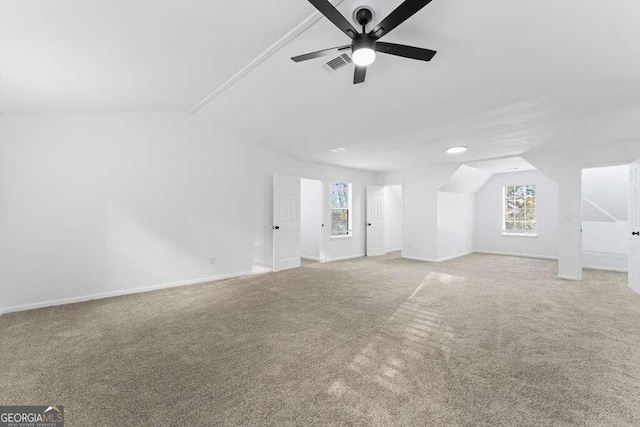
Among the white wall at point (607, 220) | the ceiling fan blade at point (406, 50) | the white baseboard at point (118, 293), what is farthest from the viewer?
the white wall at point (607, 220)

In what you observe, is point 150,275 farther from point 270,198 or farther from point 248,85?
point 248,85

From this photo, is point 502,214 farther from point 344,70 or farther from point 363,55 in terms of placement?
point 363,55

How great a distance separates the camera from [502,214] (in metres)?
8.41

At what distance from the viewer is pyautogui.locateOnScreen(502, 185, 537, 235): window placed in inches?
313

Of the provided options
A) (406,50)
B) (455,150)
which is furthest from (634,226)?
(406,50)

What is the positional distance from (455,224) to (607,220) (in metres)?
3.16

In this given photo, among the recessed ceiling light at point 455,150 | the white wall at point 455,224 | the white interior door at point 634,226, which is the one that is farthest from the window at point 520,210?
the recessed ceiling light at point 455,150

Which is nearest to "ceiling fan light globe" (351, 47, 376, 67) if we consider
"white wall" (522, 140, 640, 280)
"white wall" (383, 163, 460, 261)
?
"white wall" (522, 140, 640, 280)

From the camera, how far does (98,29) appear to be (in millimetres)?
2254

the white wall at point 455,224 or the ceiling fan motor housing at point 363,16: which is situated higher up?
the ceiling fan motor housing at point 363,16

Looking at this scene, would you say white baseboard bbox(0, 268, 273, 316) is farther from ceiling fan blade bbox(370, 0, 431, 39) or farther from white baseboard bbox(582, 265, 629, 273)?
white baseboard bbox(582, 265, 629, 273)

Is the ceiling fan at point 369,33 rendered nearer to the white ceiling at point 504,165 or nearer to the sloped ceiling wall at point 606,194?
the white ceiling at point 504,165

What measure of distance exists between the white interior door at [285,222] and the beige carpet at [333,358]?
175 centimetres

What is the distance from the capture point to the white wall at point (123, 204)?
378cm
